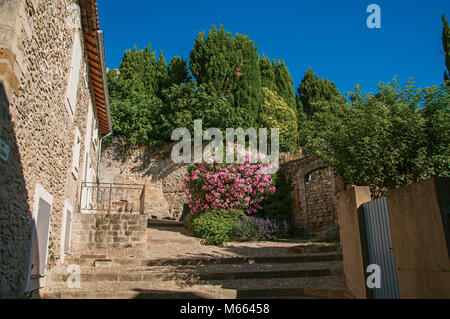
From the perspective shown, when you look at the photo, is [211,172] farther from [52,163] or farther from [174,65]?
[174,65]

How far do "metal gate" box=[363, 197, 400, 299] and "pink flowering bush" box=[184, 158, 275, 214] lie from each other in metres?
7.52

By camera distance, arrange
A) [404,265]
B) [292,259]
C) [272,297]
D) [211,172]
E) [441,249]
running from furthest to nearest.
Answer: [211,172]
[292,259]
[272,297]
[404,265]
[441,249]

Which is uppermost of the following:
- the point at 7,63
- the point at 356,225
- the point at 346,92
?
the point at 346,92

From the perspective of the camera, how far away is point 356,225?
4.55 meters

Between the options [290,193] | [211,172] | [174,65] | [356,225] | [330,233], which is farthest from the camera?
[174,65]

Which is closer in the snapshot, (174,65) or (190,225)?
(190,225)

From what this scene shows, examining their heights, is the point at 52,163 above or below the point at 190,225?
above

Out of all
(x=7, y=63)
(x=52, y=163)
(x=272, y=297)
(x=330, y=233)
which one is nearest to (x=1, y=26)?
(x=7, y=63)

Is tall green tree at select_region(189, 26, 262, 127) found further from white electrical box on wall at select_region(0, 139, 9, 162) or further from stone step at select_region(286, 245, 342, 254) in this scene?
white electrical box on wall at select_region(0, 139, 9, 162)

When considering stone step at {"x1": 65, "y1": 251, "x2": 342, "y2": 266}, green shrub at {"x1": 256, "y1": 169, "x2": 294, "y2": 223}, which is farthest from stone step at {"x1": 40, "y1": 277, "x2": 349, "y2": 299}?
green shrub at {"x1": 256, "y1": 169, "x2": 294, "y2": 223}

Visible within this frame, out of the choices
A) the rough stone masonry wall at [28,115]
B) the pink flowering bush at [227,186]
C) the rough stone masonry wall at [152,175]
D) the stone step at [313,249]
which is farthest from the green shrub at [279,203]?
the rough stone masonry wall at [28,115]

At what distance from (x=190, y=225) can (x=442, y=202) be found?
10.1 m

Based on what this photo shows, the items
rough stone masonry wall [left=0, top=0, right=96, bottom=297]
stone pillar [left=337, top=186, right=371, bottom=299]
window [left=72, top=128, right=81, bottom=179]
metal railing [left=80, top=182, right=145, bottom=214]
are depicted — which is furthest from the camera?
metal railing [left=80, top=182, right=145, bottom=214]

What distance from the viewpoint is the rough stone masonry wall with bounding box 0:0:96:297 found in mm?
3486
